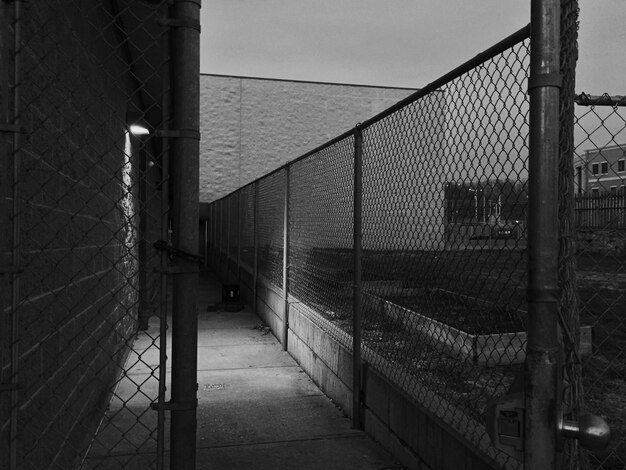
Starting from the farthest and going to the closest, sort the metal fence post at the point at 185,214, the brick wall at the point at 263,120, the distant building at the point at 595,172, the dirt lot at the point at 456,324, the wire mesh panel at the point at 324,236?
the brick wall at the point at 263,120 < the wire mesh panel at the point at 324,236 < the dirt lot at the point at 456,324 < the distant building at the point at 595,172 < the metal fence post at the point at 185,214

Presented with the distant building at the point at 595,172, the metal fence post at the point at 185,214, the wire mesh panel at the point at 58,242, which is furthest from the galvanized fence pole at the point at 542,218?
the wire mesh panel at the point at 58,242

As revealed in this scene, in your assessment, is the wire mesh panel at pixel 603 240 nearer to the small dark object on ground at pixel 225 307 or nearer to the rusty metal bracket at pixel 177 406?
the rusty metal bracket at pixel 177 406

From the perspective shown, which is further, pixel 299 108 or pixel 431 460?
pixel 299 108

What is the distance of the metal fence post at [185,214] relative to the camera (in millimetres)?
1903

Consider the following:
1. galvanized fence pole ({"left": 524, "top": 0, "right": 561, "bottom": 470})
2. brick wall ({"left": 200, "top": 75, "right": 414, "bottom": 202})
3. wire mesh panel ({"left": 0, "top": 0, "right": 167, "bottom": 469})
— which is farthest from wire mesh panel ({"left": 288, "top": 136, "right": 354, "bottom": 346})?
brick wall ({"left": 200, "top": 75, "right": 414, "bottom": 202})

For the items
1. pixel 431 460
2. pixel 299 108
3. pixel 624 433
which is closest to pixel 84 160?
pixel 431 460

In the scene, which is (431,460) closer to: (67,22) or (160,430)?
(160,430)

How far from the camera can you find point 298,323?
22.0 feet

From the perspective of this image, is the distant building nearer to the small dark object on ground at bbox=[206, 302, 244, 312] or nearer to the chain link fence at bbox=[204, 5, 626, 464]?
the chain link fence at bbox=[204, 5, 626, 464]

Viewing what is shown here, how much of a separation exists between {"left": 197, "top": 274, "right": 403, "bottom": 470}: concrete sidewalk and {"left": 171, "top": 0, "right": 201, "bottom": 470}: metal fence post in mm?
2116

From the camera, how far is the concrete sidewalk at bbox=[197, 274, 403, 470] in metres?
3.95

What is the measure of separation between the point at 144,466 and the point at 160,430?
83.5 inches

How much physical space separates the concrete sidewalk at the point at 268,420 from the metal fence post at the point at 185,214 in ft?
6.94

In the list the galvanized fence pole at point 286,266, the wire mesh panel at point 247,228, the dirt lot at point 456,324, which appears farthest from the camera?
the wire mesh panel at point 247,228
